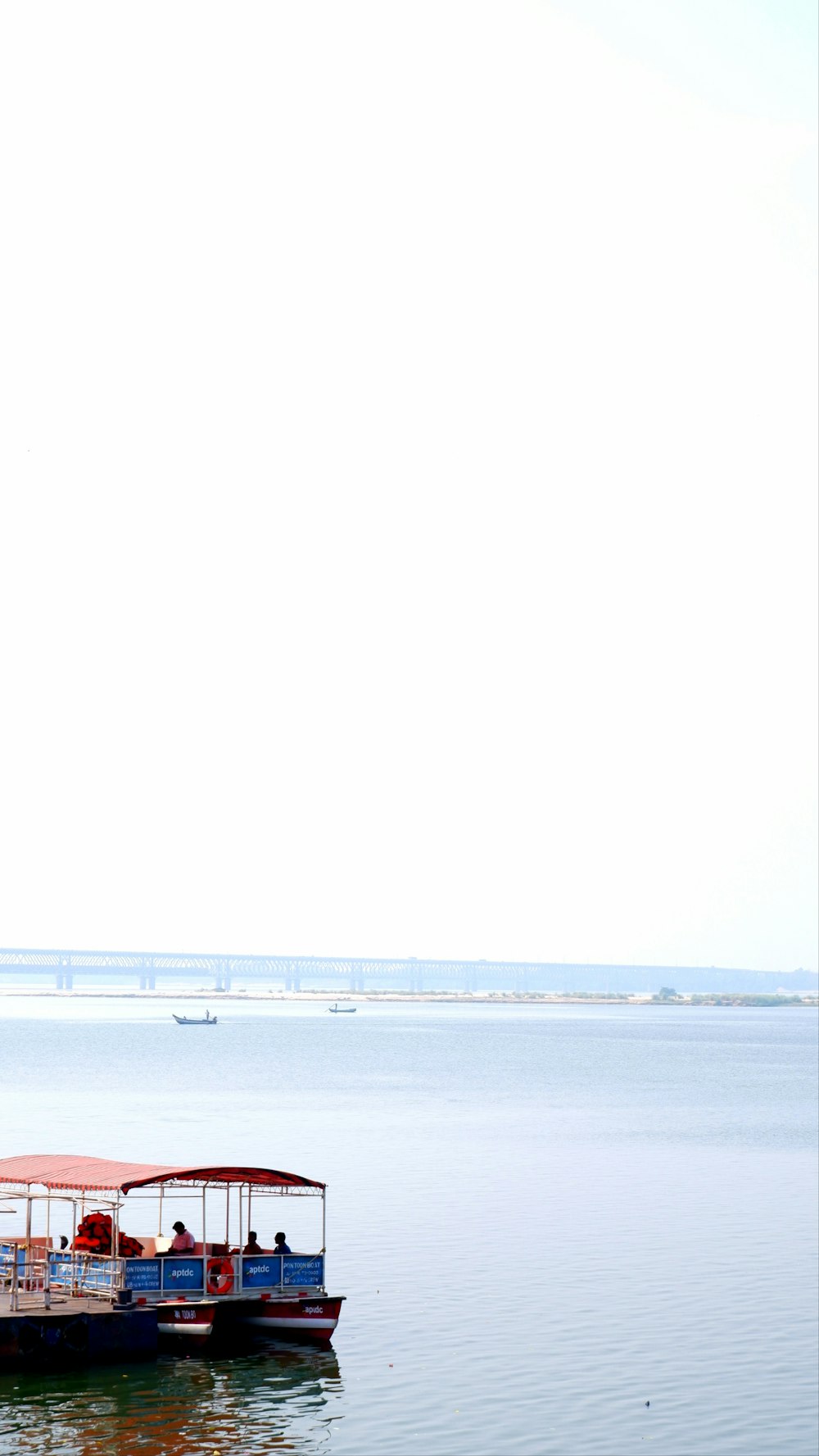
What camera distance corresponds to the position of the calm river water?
32250 mm

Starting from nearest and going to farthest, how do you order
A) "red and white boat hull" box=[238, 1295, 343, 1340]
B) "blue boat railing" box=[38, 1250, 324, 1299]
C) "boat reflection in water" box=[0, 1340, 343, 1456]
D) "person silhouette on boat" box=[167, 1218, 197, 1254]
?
1. "boat reflection in water" box=[0, 1340, 343, 1456]
2. "blue boat railing" box=[38, 1250, 324, 1299]
3. "red and white boat hull" box=[238, 1295, 343, 1340]
4. "person silhouette on boat" box=[167, 1218, 197, 1254]

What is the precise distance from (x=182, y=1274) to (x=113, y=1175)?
2.62m

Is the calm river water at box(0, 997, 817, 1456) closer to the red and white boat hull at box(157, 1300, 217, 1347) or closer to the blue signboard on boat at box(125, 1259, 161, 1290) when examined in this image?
the red and white boat hull at box(157, 1300, 217, 1347)

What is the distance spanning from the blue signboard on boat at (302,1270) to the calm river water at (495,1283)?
1413mm

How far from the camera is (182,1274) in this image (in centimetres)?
3800

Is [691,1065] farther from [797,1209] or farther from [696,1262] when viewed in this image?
[696,1262]

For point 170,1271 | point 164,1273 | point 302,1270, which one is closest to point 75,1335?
point 164,1273

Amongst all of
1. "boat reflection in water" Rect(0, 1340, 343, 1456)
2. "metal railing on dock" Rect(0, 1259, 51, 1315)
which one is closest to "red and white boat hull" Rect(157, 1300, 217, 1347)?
"boat reflection in water" Rect(0, 1340, 343, 1456)

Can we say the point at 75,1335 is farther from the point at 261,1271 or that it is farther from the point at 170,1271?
the point at 261,1271

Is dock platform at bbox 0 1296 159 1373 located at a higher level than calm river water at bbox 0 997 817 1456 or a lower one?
higher

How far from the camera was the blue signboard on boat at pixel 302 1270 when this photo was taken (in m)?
39.3

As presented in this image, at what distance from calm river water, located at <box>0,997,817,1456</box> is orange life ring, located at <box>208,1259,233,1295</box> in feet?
5.30

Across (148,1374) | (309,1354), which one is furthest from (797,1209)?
(148,1374)

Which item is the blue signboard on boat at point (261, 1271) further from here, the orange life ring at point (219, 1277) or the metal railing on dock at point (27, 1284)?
the metal railing on dock at point (27, 1284)
